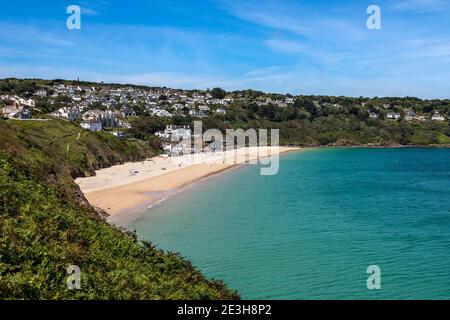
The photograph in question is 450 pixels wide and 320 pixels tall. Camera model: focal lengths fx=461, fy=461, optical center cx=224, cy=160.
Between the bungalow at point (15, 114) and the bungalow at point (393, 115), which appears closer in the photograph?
the bungalow at point (15, 114)

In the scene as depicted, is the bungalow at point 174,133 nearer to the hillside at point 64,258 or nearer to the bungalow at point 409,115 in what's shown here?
the hillside at point 64,258

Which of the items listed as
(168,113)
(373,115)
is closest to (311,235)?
(168,113)

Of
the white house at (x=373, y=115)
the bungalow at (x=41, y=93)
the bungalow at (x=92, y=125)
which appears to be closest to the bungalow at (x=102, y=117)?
the bungalow at (x=92, y=125)

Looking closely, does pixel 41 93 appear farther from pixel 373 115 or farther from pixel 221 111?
pixel 373 115

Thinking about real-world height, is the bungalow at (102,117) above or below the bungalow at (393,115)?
below

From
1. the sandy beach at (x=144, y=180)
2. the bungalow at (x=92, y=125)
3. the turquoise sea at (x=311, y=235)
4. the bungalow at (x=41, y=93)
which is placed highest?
the bungalow at (x=41, y=93)
